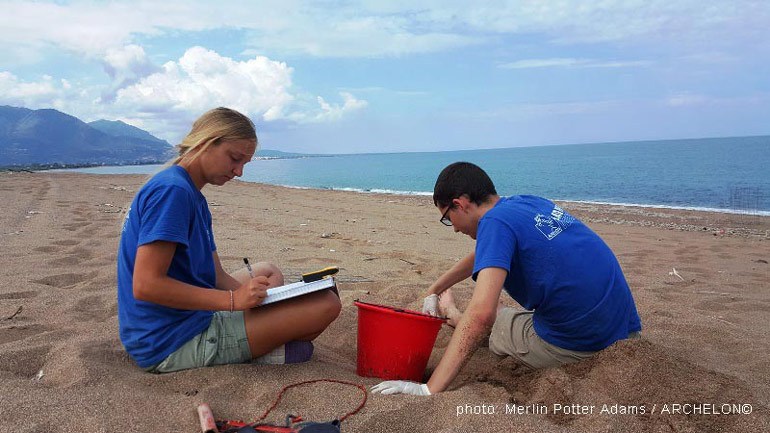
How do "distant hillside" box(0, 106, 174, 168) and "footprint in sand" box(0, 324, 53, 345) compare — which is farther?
"distant hillside" box(0, 106, 174, 168)

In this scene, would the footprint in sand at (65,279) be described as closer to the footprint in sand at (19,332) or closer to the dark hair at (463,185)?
the footprint in sand at (19,332)

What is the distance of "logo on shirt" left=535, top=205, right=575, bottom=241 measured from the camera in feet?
8.25

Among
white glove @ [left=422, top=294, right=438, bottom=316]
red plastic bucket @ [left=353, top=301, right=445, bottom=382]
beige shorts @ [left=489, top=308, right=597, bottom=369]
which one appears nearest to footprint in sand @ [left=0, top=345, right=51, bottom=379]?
red plastic bucket @ [left=353, top=301, right=445, bottom=382]

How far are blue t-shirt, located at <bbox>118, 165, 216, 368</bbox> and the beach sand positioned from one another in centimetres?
17

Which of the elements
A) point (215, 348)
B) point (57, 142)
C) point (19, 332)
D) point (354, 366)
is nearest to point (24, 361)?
point (19, 332)

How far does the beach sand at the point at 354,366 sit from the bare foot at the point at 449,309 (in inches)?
6.9

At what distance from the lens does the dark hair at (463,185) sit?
2.63m

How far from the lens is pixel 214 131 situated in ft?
8.14

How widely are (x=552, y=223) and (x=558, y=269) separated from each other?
0.22m

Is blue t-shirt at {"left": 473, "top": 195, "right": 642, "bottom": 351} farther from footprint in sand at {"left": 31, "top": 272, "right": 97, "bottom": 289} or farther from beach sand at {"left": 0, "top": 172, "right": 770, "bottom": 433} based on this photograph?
footprint in sand at {"left": 31, "top": 272, "right": 97, "bottom": 289}

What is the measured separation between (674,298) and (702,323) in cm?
90

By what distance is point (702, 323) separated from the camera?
12.4ft

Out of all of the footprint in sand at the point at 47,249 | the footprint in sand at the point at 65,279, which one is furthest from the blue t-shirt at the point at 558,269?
the footprint in sand at the point at 47,249

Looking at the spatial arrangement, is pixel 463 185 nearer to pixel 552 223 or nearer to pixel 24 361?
pixel 552 223
